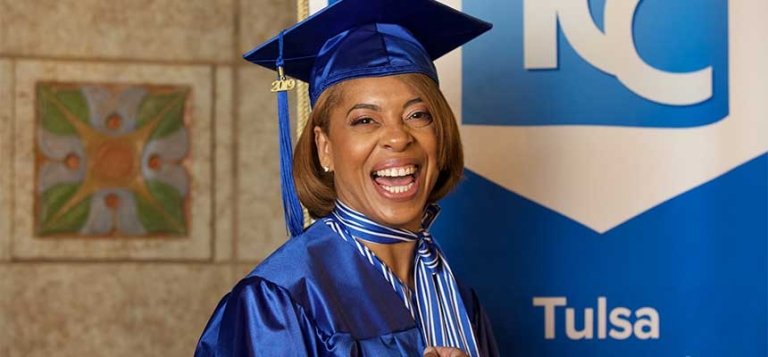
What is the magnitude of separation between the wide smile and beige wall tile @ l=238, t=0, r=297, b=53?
6.12ft

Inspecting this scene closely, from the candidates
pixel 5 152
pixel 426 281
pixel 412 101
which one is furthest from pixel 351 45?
pixel 5 152

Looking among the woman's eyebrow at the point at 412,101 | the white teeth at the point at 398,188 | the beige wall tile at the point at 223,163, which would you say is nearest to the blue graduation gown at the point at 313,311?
the white teeth at the point at 398,188

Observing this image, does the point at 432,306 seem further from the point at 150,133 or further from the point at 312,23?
the point at 150,133

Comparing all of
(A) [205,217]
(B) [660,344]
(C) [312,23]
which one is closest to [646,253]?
(B) [660,344]

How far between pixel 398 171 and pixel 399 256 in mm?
147

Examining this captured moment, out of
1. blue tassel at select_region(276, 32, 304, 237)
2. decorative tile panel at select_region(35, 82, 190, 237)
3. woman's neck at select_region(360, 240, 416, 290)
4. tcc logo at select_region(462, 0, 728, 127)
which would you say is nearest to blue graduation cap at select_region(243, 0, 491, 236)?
blue tassel at select_region(276, 32, 304, 237)

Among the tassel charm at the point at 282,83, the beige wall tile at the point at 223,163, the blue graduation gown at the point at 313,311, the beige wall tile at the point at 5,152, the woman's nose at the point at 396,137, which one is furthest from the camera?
the beige wall tile at the point at 223,163

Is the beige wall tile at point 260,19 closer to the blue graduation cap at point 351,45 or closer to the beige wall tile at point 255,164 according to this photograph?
the beige wall tile at point 255,164

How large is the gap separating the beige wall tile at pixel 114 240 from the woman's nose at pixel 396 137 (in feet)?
6.14

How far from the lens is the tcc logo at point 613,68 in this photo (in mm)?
2580

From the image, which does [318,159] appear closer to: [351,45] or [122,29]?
[351,45]

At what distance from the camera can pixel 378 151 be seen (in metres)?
1.85

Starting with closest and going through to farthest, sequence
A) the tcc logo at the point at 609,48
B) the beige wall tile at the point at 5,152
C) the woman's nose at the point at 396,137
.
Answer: the woman's nose at the point at 396,137 < the tcc logo at the point at 609,48 < the beige wall tile at the point at 5,152

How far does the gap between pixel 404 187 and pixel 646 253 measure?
2.91ft
